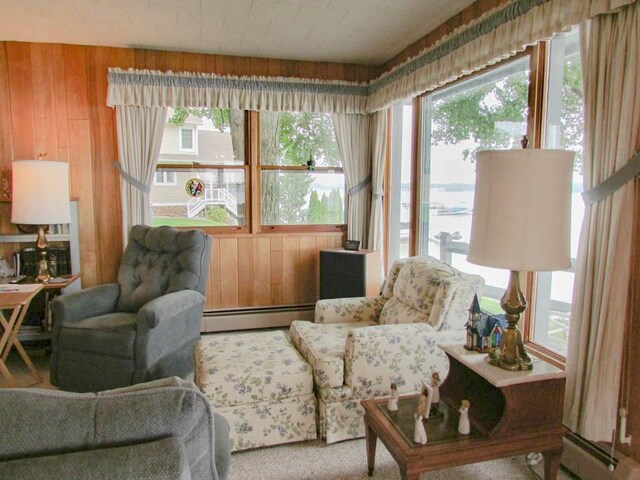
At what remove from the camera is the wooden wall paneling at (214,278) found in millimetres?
4020

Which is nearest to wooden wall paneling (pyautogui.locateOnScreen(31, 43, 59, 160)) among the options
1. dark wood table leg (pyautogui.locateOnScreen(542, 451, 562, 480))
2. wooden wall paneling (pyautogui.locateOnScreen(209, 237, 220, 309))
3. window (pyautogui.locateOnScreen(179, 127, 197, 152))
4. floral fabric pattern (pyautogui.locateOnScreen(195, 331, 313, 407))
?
window (pyautogui.locateOnScreen(179, 127, 197, 152))

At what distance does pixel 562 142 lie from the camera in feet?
7.45

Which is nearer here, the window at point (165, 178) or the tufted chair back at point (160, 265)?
the tufted chair back at point (160, 265)

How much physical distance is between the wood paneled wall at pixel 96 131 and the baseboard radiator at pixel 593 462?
8.99 feet

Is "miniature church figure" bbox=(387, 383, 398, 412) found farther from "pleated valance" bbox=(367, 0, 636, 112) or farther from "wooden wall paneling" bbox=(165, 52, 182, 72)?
"wooden wall paneling" bbox=(165, 52, 182, 72)

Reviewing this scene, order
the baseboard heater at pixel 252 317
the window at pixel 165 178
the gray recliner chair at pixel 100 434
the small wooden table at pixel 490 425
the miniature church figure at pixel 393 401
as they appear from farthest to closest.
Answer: the baseboard heater at pixel 252 317
the window at pixel 165 178
the miniature church figure at pixel 393 401
the small wooden table at pixel 490 425
the gray recliner chair at pixel 100 434

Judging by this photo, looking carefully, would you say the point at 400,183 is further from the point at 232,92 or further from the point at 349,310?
the point at 232,92

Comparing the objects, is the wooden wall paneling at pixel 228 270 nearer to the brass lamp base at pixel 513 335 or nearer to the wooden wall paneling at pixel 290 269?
the wooden wall paneling at pixel 290 269

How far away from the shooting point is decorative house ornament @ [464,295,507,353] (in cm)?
186

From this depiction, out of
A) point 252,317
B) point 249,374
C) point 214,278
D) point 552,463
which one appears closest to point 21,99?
point 214,278

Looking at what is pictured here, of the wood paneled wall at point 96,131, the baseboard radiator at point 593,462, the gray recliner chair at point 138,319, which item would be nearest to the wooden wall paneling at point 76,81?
the wood paneled wall at point 96,131

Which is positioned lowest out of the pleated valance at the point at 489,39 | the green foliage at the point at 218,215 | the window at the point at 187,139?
the green foliage at the point at 218,215

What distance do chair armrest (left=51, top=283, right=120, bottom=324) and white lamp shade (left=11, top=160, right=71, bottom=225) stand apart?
25.2 inches

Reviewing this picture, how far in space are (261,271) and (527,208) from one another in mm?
2971
